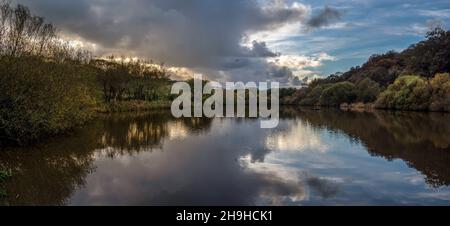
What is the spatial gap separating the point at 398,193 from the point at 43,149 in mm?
16575

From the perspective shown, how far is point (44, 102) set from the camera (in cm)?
2052

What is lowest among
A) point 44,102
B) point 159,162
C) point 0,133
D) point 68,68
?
point 159,162

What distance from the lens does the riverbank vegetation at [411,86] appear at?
65.8 metres

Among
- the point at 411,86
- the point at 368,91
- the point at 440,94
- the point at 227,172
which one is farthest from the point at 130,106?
the point at 227,172

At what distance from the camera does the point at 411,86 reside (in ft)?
231

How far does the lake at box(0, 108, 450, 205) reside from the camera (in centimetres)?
1154

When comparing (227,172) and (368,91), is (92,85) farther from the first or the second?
(368,91)

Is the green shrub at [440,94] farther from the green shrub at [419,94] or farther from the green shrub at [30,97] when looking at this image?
the green shrub at [30,97]

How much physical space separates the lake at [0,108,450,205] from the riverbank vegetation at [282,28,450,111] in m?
44.9

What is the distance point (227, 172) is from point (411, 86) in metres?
64.2

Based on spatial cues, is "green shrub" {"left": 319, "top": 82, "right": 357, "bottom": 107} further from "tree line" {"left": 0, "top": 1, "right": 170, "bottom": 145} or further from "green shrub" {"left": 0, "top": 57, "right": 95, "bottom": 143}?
"green shrub" {"left": 0, "top": 57, "right": 95, "bottom": 143}
